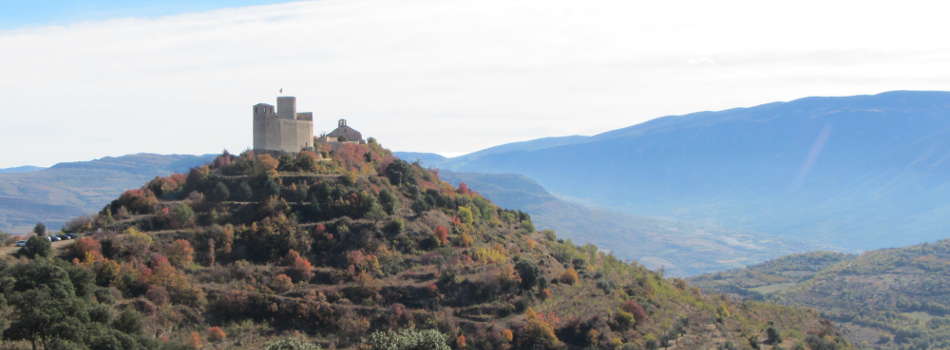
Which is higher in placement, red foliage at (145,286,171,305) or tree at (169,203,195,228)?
tree at (169,203,195,228)

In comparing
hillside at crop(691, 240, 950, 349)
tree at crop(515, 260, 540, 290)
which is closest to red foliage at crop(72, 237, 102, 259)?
tree at crop(515, 260, 540, 290)

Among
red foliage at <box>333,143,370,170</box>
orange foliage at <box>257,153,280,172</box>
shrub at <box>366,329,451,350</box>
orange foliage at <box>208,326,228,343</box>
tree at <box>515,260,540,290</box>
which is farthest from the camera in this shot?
red foliage at <box>333,143,370,170</box>

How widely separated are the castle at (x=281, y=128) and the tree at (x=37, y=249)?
17.4 metres

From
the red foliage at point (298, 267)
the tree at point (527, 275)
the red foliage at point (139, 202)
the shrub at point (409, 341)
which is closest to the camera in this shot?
the shrub at point (409, 341)

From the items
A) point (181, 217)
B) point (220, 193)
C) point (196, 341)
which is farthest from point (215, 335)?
point (220, 193)

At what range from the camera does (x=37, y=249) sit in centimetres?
4709

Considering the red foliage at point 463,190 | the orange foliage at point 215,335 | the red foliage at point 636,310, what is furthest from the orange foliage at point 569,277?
the orange foliage at point 215,335

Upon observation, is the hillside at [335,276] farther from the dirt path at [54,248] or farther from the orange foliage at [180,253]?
the dirt path at [54,248]

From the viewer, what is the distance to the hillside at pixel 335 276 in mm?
44906

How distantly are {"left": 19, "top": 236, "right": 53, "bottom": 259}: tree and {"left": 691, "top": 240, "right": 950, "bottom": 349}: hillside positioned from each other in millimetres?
72133

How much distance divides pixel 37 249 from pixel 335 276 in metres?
16.2

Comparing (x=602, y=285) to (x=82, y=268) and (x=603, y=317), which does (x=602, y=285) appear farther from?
(x=82, y=268)

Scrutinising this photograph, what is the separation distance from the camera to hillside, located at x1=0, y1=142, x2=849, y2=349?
44906 millimetres

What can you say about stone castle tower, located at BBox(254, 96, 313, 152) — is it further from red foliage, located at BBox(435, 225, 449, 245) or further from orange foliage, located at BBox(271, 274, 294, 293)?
orange foliage, located at BBox(271, 274, 294, 293)
